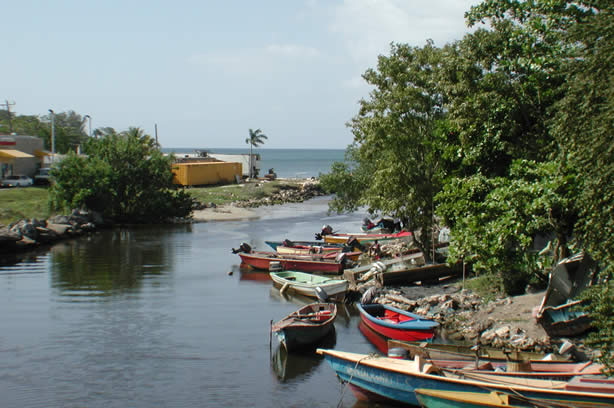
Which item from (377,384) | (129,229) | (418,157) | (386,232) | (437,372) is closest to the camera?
(437,372)

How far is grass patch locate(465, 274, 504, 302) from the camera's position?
24.1 meters

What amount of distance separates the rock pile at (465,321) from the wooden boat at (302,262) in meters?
7.00

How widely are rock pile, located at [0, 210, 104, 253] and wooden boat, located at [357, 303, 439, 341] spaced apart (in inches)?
1184

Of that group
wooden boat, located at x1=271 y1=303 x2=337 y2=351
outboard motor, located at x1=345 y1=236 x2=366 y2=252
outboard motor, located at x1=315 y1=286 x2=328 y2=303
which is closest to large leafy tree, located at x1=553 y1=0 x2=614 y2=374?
wooden boat, located at x1=271 y1=303 x2=337 y2=351

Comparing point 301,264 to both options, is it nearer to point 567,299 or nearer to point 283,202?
point 567,299

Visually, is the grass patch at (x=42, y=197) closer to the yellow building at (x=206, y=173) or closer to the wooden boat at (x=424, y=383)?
the yellow building at (x=206, y=173)

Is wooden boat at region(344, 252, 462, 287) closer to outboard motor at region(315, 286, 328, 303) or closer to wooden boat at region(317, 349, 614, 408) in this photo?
outboard motor at region(315, 286, 328, 303)

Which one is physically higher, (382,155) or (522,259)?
(382,155)

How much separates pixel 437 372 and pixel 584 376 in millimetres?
3396

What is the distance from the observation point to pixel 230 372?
61.8ft

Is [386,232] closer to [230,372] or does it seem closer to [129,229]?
[129,229]

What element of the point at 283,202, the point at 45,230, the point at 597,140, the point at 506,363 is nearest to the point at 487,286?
the point at 506,363

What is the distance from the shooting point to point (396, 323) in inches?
809

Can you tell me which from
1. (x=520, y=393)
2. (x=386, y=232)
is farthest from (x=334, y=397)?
(x=386, y=232)
